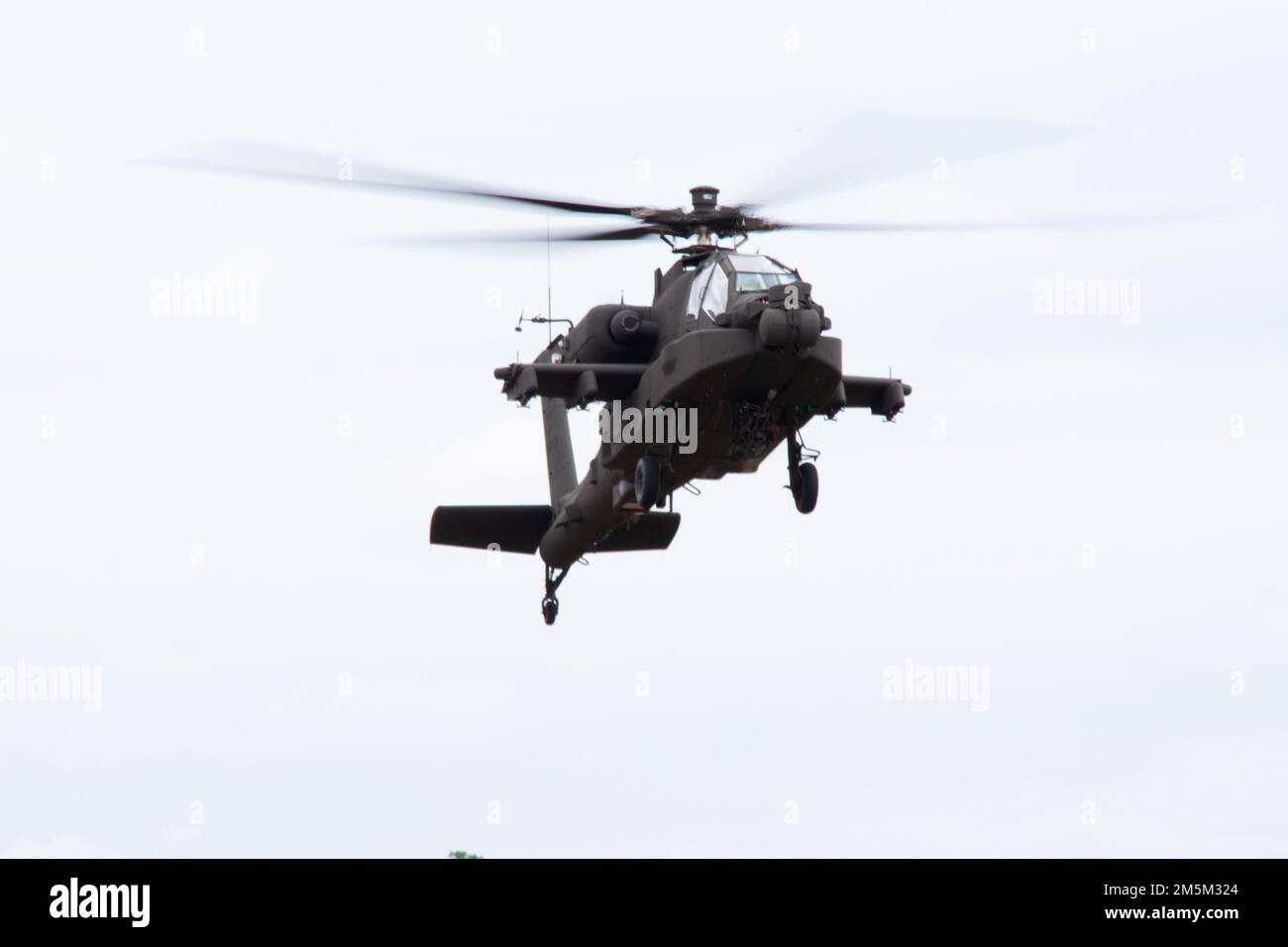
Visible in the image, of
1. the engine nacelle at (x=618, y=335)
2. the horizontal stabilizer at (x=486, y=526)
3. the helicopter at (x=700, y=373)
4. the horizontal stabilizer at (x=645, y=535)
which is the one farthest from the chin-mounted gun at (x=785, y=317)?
the horizontal stabilizer at (x=486, y=526)

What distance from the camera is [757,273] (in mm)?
31969

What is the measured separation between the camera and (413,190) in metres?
32.2

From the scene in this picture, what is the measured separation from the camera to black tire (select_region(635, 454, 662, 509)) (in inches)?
1304

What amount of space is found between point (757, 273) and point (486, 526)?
8.64 meters

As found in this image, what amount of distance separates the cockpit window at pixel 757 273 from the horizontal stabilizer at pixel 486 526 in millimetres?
7938

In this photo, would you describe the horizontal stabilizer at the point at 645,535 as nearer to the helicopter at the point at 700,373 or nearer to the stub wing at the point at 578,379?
the helicopter at the point at 700,373

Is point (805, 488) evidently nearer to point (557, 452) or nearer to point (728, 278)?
point (728, 278)

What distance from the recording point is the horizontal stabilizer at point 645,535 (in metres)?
38.6

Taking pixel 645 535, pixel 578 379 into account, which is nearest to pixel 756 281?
pixel 578 379

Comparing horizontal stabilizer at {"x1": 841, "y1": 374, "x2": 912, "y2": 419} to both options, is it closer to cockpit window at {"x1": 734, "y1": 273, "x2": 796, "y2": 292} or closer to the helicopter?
the helicopter

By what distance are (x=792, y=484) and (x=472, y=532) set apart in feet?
23.4

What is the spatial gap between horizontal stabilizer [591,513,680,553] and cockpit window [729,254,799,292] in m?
7.13

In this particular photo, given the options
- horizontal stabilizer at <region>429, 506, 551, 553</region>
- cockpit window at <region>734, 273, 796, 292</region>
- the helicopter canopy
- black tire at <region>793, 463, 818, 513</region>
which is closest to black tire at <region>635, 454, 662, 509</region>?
black tire at <region>793, 463, 818, 513</region>
